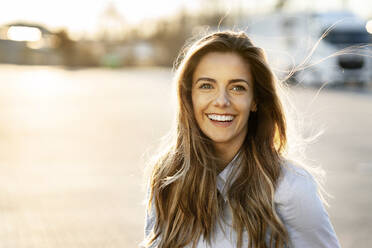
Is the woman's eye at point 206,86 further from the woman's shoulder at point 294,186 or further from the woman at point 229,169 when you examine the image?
the woman's shoulder at point 294,186

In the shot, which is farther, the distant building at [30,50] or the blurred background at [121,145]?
the distant building at [30,50]

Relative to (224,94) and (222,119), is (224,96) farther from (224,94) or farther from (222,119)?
(222,119)

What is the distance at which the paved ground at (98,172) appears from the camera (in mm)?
5645

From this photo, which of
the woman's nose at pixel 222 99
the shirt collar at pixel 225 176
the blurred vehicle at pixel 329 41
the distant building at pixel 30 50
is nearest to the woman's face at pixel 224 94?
the woman's nose at pixel 222 99

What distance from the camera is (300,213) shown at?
7.96ft

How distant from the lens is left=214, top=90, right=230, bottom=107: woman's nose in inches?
109

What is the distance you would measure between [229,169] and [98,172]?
5756 millimetres

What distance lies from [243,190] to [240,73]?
53cm

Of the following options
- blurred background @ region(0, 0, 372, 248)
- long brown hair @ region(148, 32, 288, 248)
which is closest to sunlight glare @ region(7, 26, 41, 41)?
blurred background @ region(0, 0, 372, 248)

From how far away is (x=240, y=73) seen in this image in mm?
2770

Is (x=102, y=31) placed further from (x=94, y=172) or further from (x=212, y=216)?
(x=212, y=216)

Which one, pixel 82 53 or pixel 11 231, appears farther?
pixel 82 53

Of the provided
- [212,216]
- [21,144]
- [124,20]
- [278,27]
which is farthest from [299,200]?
[124,20]

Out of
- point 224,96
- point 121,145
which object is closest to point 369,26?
point 121,145
